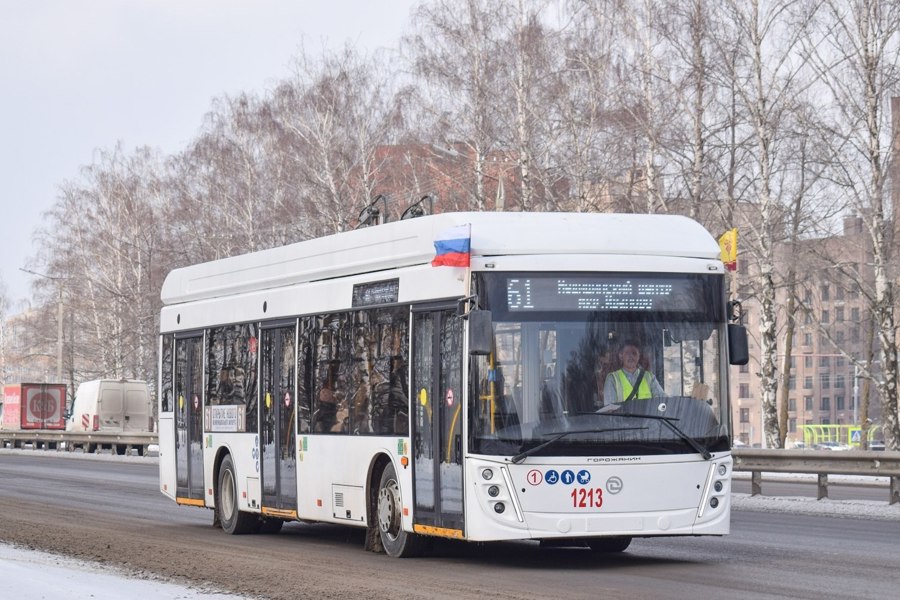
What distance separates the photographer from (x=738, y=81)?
35.1m

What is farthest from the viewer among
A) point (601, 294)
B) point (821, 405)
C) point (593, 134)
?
point (821, 405)

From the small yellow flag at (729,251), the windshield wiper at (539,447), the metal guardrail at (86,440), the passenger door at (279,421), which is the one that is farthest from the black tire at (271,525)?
the metal guardrail at (86,440)

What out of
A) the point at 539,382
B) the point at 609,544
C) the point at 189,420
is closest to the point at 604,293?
the point at 539,382

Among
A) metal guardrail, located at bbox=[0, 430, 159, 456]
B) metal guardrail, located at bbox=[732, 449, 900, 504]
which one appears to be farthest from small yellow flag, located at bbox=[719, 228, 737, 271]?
metal guardrail, located at bbox=[0, 430, 159, 456]

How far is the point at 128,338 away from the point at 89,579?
65.1 meters

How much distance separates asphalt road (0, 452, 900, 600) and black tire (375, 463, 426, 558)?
17 cm

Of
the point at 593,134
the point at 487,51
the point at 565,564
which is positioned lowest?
the point at 565,564

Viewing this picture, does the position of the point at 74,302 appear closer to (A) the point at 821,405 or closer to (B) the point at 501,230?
(B) the point at 501,230

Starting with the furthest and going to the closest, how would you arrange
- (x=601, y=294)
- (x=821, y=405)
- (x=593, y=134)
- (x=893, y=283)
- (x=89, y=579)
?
(x=821, y=405)
(x=593, y=134)
(x=893, y=283)
(x=601, y=294)
(x=89, y=579)

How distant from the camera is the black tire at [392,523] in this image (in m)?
14.4

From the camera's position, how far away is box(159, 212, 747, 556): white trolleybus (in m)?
13.0

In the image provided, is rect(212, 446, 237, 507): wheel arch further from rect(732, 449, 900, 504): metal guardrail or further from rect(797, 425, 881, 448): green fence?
rect(797, 425, 881, 448): green fence

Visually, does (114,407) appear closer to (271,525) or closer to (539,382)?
(271,525)

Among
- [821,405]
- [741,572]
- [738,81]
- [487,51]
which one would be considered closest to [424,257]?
[741,572]
